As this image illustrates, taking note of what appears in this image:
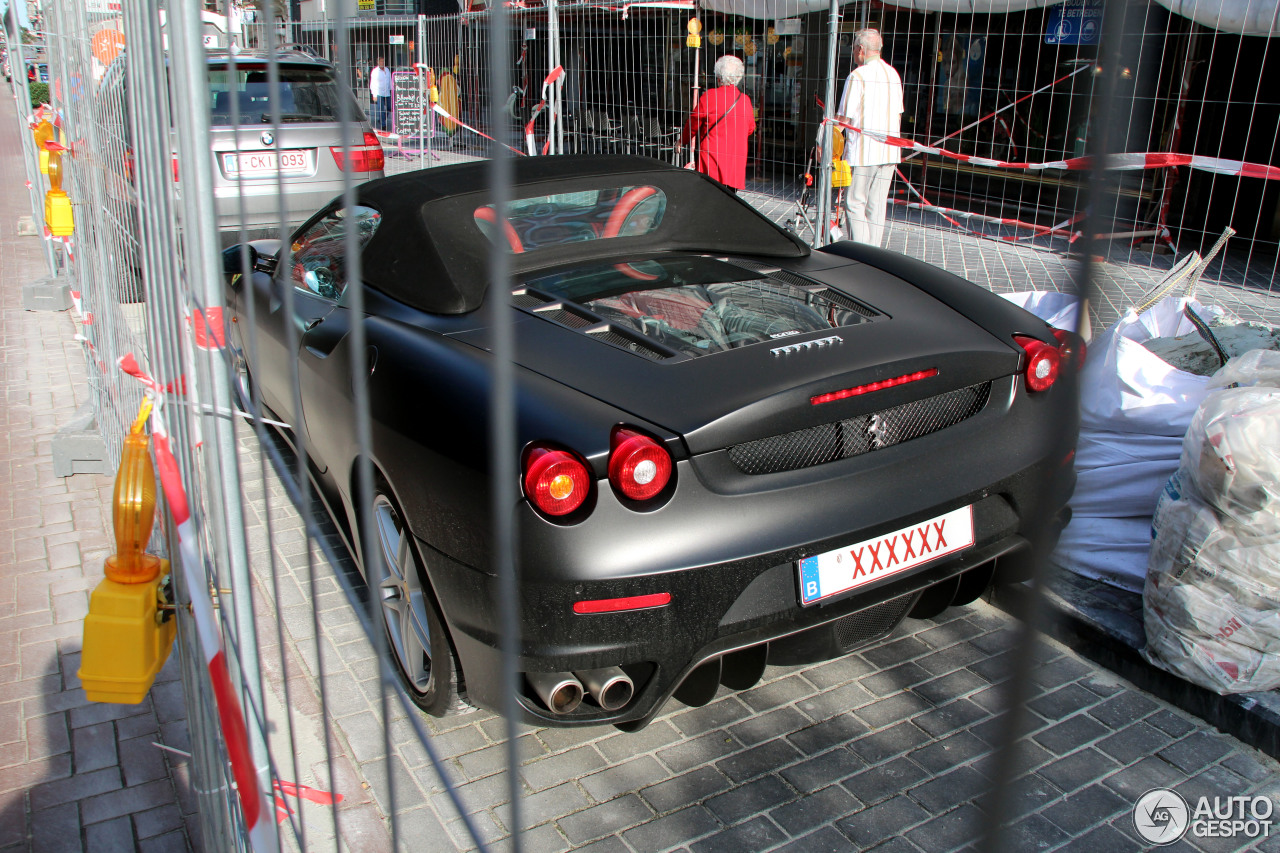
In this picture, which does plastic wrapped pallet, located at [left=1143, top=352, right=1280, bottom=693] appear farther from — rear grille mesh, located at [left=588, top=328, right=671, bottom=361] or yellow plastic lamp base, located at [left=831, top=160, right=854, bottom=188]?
yellow plastic lamp base, located at [left=831, top=160, right=854, bottom=188]

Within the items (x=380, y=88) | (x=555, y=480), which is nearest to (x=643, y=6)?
(x=380, y=88)

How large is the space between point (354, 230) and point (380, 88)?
42.0ft

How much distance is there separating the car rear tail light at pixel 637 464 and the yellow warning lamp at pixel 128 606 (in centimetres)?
99

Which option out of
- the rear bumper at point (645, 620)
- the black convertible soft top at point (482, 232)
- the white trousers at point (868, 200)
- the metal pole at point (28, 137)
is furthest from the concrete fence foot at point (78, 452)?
the white trousers at point (868, 200)

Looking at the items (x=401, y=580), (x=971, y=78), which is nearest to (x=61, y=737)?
(x=401, y=580)

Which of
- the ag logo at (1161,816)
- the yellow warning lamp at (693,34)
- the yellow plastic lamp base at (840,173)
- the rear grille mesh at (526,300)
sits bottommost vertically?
the ag logo at (1161,816)

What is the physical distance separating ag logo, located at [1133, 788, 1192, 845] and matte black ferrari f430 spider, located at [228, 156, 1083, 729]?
675 mm

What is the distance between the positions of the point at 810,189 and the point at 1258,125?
3663 mm

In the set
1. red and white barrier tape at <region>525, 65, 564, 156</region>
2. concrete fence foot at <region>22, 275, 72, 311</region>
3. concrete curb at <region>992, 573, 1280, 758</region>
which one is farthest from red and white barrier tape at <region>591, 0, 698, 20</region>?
concrete curb at <region>992, 573, 1280, 758</region>

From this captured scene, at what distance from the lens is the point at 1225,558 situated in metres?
2.77

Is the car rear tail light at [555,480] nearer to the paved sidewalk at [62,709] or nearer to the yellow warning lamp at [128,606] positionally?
the yellow warning lamp at [128,606]

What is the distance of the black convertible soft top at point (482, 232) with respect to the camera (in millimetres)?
3111

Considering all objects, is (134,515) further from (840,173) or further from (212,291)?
(840,173)

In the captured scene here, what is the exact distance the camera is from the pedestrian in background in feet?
38.9
